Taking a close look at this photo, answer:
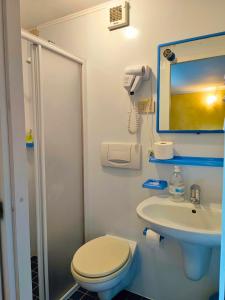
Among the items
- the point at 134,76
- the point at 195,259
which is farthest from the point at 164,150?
the point at 195,259

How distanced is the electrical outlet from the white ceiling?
0.83 metres

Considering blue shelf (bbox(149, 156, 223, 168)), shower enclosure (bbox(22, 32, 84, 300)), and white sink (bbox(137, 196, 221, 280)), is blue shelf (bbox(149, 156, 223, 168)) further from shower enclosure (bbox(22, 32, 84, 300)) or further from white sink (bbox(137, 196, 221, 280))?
shower enclosure (bbox(22, 32, 84, 300))

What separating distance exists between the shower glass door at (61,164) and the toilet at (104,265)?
0.76ft

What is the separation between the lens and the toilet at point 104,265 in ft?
4.33

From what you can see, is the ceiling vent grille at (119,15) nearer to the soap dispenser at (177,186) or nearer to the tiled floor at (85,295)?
the soap dispenser at (177,186)

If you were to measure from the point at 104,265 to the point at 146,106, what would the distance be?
3.62ft

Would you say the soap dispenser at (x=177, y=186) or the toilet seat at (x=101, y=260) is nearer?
the toilet seat at (x=101, y=260)

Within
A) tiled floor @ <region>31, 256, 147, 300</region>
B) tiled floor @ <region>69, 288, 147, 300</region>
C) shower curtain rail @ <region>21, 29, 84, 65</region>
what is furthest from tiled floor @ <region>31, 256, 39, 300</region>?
shower curtain rail @ <region>21, 29, 84, 65</region>

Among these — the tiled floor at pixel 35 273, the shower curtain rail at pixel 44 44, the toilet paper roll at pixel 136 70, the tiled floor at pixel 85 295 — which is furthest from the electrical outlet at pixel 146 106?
the tiled floor at pixel 85 295

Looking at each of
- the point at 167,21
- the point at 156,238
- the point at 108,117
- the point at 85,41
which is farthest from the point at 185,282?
the point at 85,41

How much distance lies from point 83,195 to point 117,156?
1.59 ft

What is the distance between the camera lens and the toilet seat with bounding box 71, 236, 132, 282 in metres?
1.33

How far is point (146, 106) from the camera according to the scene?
5.30 feet

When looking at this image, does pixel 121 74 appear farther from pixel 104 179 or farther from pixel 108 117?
pixel 104 179
